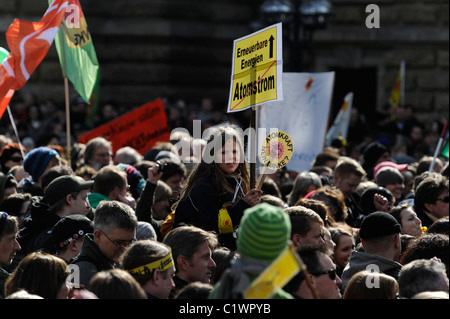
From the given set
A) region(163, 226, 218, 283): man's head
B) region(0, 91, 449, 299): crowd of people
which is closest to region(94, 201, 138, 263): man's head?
region(0, 91, 449, 299): crowd of people

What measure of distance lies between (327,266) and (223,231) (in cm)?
98

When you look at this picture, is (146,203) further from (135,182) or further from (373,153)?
(373,153)

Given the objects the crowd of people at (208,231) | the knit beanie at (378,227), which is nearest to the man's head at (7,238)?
the crowd of people at (208,231)

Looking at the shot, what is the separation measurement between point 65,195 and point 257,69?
1.33m

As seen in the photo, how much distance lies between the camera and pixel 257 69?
5324 millimetres

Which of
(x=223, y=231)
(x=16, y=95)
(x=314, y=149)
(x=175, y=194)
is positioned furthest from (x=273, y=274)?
(x=16, y=95)

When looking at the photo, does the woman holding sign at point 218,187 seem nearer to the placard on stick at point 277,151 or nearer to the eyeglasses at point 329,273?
the placard on stick at point 277,151

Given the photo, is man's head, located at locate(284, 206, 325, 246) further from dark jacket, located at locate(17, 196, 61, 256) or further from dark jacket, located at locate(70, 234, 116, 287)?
dark jacket, located at locate(17, 196, 61, 256)

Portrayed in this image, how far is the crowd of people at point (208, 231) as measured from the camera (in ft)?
11.3

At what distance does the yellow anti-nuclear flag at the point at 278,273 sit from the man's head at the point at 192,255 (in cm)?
146

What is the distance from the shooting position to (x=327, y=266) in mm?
3904

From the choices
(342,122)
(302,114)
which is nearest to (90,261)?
(302,114)

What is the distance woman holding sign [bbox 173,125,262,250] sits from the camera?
481cm
